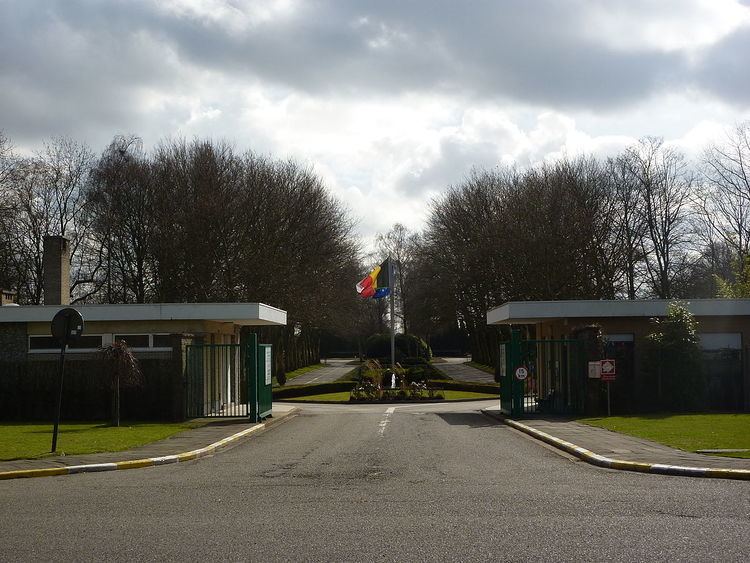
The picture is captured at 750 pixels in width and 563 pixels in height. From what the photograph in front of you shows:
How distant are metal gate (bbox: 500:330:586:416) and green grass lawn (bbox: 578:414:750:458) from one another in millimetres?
1995

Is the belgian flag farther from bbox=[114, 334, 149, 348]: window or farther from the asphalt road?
the asphalt road

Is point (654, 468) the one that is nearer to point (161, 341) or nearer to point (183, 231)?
point (161, 341)

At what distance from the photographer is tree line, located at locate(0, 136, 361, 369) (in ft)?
154

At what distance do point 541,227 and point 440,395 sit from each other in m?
13.5

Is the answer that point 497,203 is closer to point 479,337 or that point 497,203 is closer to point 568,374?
point 479,337

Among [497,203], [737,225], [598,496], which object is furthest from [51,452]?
[737,225]

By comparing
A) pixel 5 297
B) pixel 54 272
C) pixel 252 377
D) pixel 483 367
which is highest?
pixel 54 272

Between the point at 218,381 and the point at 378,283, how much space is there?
786 inches

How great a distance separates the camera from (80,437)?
2080 centimetres

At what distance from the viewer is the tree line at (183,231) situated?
154ft

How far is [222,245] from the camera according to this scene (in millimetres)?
47438

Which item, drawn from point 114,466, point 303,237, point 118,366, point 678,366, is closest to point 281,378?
point 303,237

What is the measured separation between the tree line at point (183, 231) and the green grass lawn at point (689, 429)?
86.9 ft

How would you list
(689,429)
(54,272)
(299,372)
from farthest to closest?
1. (299,372)
2. (54,272)
3. (689,429)
